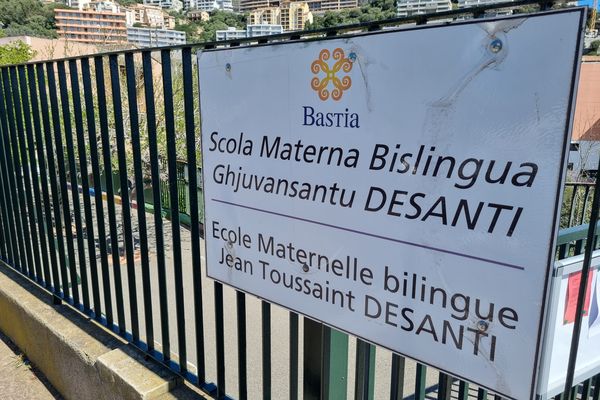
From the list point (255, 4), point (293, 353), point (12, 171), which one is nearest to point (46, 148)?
point (12, 171)

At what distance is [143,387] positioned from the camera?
2357 mm

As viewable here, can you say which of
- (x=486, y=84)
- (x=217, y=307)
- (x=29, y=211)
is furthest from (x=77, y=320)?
(x=486, y=84)

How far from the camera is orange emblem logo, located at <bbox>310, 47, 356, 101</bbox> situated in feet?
4.64

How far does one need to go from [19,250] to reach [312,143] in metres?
3.16

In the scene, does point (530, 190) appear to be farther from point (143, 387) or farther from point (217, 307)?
point (143, 387)

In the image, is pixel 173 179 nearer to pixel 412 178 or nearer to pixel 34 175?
pixel 412 178

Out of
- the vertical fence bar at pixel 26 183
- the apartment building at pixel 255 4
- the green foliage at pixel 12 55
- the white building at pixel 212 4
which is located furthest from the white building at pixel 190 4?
the vertical fence bar at pixel 26 183

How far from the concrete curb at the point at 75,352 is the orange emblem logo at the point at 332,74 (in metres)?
1.65

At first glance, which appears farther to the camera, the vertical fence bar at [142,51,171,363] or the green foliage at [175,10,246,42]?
the green foliage at [175,10,246,42]

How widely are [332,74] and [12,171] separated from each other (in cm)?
293

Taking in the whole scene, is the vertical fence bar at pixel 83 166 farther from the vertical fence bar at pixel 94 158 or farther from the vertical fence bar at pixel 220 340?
the vertical fence bar at pixel 220 340

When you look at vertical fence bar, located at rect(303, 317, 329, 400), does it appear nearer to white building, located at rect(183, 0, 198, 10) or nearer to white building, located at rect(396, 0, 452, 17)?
white building, located at rect(396, 0, 452, 17)

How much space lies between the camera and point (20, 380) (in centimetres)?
334

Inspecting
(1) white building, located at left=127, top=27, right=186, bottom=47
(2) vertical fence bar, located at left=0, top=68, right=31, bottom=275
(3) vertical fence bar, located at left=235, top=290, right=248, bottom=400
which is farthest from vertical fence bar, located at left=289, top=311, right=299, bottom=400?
(1) white building, located at left=127, top=27, right=186, bottom=47
